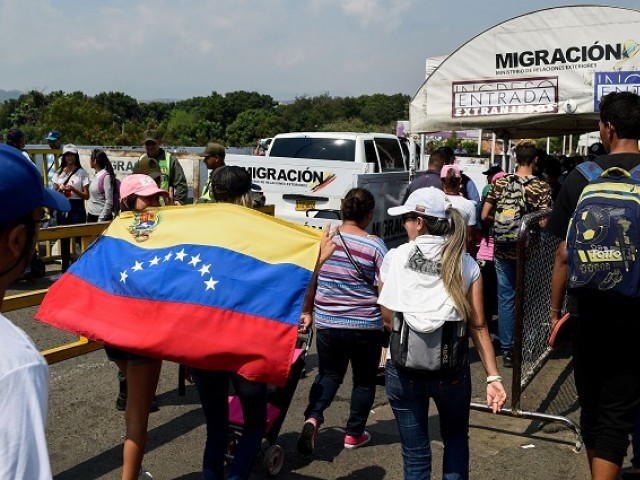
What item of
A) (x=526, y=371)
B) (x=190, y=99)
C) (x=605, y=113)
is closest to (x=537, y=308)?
(x=526, y=371)

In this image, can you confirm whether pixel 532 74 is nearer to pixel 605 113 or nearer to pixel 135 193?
pixel 605 113

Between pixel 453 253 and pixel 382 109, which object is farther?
pixel 382 109

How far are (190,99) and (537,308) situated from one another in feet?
320

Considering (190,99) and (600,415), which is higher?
(190,99)

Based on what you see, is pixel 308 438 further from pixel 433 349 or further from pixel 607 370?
pixel 607 370

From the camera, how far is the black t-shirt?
13.0ft

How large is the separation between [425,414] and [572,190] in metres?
1.49

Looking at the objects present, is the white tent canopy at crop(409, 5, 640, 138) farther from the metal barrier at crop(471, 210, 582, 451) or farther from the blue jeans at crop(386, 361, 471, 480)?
the blue jeans at crop(386, 361, 471, 480)

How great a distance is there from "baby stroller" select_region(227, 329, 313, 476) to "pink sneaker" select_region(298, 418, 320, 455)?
0.16m

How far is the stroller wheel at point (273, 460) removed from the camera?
4555 mm

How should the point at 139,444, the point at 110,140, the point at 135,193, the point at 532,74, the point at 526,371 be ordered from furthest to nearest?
the point at 110,140, the point at 532,74, the point at 526,371, the point at 135,193, the point at 139,444

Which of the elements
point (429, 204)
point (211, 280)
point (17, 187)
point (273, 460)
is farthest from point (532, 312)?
point (17, 187)

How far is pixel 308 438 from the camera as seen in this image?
191 inches

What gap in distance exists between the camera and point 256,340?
3715 mm
